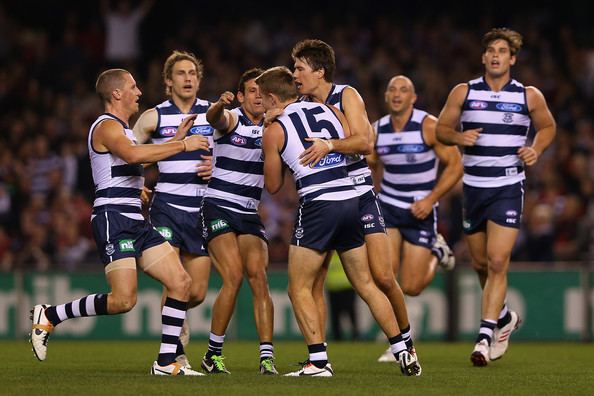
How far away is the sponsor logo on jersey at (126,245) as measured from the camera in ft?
31.1

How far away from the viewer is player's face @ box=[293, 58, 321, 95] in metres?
9.55

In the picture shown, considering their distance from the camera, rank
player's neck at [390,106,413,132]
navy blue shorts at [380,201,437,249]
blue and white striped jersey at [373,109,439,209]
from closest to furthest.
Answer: navy blue shorts at [380,201,437,249] < blue and white striped jersey at [373,109,439,209] < player's neck at [390,106,413,132]

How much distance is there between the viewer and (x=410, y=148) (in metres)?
12.5

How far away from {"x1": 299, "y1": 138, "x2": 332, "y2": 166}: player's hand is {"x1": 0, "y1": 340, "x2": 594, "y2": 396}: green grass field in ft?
5.17

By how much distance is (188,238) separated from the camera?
10.7 meters

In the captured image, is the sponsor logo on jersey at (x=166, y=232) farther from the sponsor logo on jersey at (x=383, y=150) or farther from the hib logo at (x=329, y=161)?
the sponsor logo on jersey at (x=383, y=150)

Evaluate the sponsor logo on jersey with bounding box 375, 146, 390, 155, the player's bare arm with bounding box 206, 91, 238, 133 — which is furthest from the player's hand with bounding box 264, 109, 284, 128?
the sponsor logo on jersey with bounding box 375, 146, 390, 155

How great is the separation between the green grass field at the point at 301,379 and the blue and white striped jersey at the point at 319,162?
54.1 inches

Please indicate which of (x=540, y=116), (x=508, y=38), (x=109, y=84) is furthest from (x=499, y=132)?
(x=109, y=84)

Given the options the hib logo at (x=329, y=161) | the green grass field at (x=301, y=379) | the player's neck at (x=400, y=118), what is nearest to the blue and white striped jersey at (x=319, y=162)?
the hib logo at (x=329, y=161)

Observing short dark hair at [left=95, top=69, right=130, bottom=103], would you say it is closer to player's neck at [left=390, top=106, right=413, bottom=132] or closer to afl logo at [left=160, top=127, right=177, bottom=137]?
afl logo at [left=160, top=127, right=177, bottom=137]

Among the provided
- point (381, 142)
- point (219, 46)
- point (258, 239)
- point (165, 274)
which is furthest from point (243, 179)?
point (219, 46)

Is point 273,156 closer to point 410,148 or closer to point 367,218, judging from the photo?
point 367,218

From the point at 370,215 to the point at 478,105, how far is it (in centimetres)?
206
